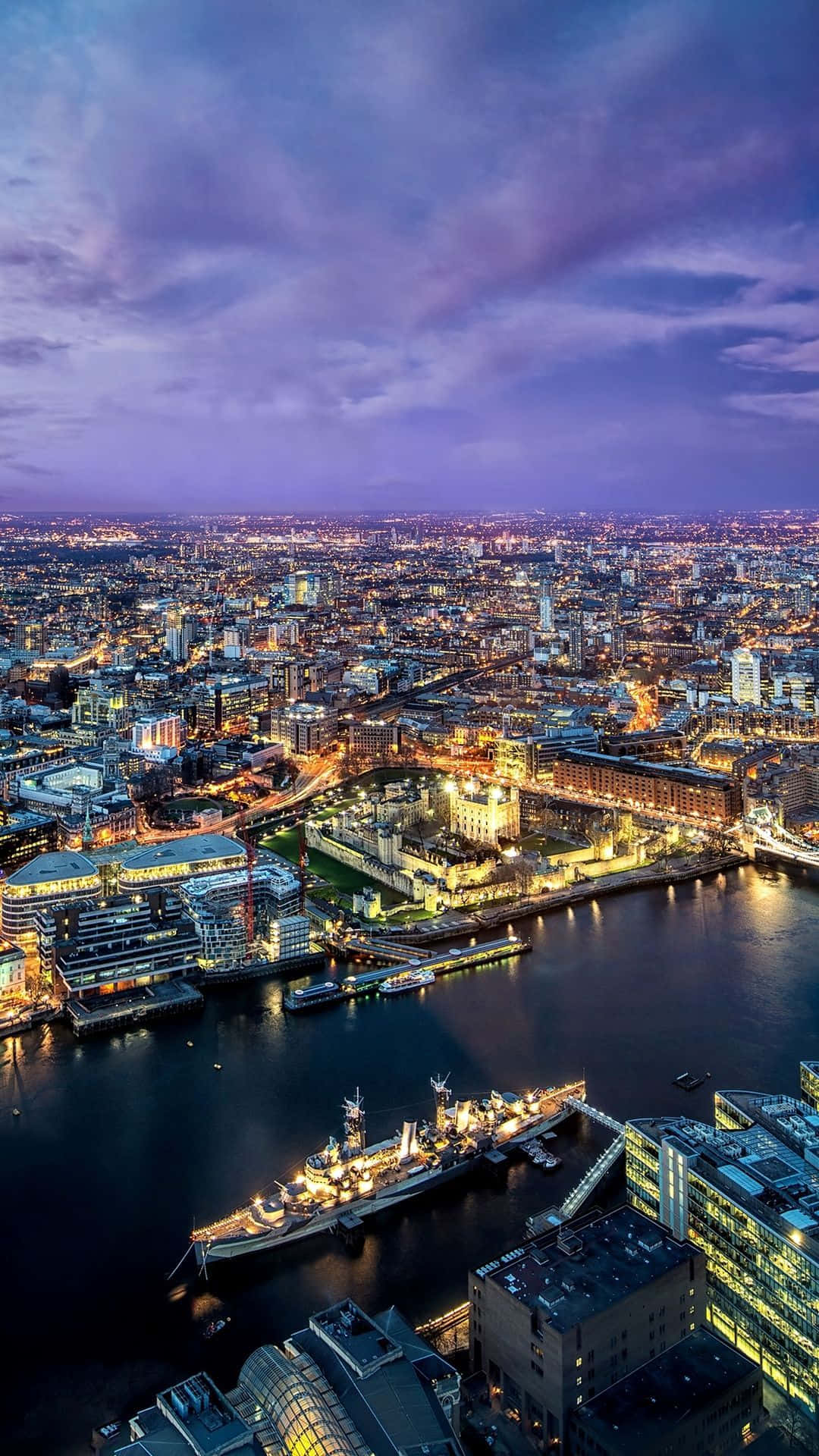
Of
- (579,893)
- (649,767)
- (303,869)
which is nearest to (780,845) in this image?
(649,767)

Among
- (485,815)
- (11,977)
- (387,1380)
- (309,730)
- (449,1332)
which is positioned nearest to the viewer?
(387,1380)

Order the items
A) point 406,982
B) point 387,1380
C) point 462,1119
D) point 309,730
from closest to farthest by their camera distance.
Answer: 1. point 387,1380
2. point 462,1119
3. point 406,982
4. point 309,730

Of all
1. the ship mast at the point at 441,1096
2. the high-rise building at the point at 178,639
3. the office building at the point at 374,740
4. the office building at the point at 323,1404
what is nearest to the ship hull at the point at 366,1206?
the ship mast at the point at 441,1096

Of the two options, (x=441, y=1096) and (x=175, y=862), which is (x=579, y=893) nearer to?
(x=175, y=862)

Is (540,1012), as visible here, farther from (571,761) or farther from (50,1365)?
(571,761)

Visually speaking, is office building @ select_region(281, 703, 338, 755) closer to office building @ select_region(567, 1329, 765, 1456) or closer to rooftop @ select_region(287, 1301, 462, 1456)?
rooftop @ select_region(287, 1301, 462, 1456)

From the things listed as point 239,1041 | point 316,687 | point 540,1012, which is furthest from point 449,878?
point 316,687

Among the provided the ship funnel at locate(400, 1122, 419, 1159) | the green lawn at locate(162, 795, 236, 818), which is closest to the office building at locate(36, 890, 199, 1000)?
the ship funnel at locate(400, 1122, 419, 1159)
